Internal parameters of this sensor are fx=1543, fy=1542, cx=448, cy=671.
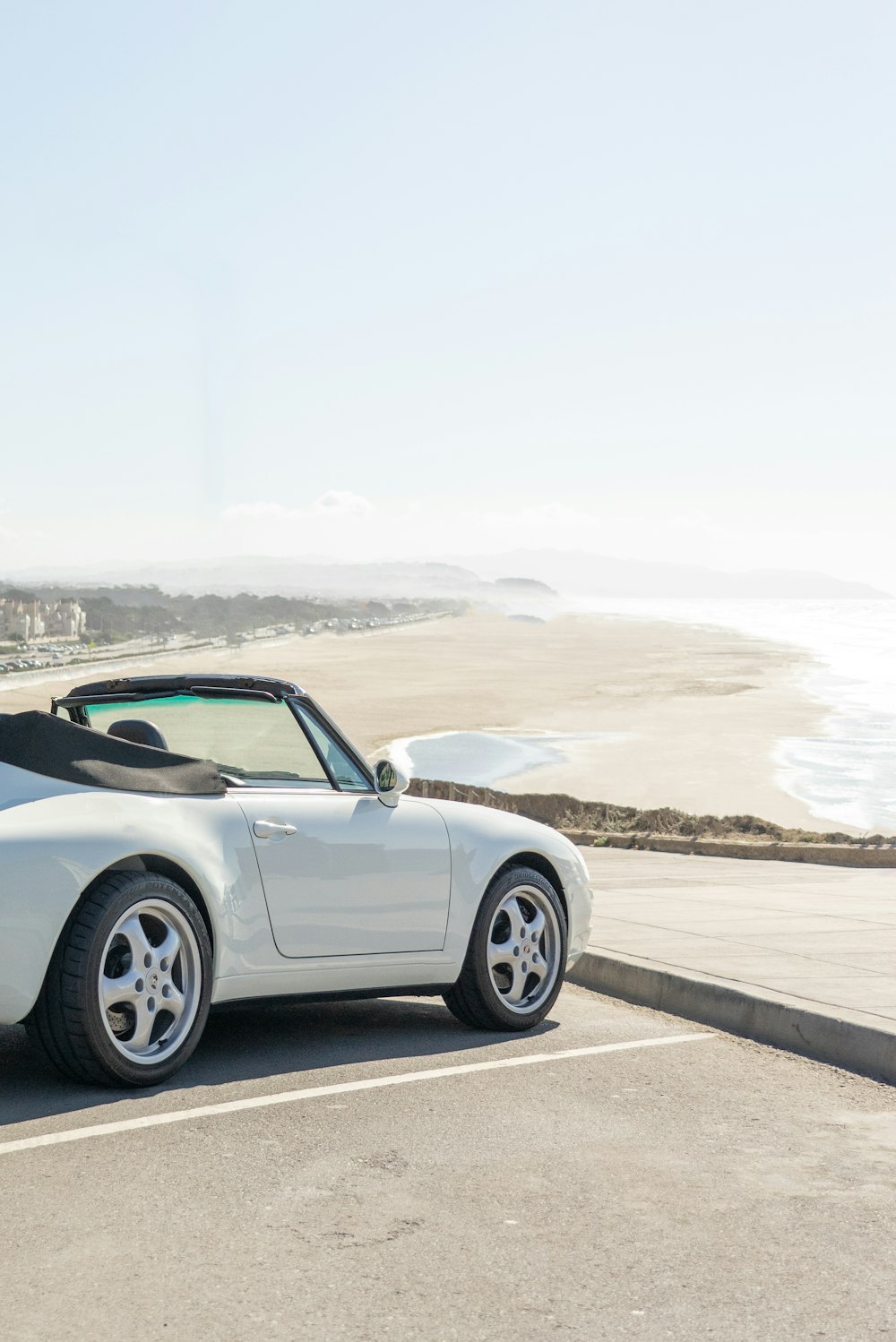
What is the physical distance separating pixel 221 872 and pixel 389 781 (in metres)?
0.97

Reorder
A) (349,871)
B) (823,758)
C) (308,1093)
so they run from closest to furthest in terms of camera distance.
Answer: (308,1093) < (349,871) < (823,758)

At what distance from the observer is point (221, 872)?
18.5 ft

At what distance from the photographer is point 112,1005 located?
5.30m

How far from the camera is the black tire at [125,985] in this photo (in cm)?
511

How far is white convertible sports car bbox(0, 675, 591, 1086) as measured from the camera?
5.13 meters

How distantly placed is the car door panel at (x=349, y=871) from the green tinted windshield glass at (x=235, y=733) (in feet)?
0.78

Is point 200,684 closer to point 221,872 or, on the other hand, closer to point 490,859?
point 221,872

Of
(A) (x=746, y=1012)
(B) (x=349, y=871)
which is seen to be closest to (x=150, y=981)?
(B) (x=349, y=871)

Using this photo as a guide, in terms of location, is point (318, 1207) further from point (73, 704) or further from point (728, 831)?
point (728, 831)

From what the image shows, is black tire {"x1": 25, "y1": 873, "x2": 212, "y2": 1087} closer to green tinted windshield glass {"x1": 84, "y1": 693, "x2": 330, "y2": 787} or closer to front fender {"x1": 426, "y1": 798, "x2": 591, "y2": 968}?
green tinted windshield glass {"x1": 84, "y1": 693, "x2": 330, "y2": 787}

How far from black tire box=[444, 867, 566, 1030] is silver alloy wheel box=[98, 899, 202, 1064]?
1496 mm

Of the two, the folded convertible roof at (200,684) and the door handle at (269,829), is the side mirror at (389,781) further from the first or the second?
the door handle at (269,829)

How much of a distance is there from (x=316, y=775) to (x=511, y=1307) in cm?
321

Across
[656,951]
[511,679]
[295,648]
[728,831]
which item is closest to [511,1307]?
[656,951]
